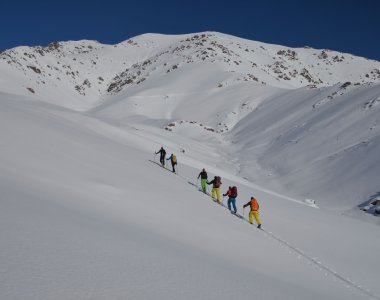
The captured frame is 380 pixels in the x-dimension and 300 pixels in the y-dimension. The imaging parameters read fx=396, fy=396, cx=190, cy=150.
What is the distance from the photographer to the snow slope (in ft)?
18.1

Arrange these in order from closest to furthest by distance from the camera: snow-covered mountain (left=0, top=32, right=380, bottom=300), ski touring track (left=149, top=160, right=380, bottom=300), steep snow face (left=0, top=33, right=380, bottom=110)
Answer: snow-covered mountain (left=0, top=32, right=380, bottom=300) < ski touring track (left=149, top=160, right=380, bottom=300) < steep snow face (left=0, top=33, right=380, bottom=110)

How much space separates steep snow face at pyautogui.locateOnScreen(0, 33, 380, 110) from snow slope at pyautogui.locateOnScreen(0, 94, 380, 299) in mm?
83781

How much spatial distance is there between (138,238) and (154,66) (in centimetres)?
13925

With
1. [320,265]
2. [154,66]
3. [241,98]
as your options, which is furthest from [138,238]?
[154,66]

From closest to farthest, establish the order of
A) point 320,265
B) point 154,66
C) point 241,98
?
point 320,265
point 241,98
point 154,66

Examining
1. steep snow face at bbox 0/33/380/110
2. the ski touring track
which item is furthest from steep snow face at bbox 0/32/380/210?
the ski touring track

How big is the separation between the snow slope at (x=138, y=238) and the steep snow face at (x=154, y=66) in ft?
275

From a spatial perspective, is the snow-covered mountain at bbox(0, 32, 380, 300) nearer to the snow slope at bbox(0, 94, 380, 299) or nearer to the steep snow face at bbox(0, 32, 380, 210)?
the snow slope at bbox(0, 94, 380, 299)

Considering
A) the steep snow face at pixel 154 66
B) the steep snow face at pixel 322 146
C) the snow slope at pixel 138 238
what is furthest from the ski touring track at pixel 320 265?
the steep snow face at pixel 154 66

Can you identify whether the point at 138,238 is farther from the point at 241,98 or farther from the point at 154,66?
the point at 154,66

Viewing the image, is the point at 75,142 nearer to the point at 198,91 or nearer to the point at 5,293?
the point at 5,293

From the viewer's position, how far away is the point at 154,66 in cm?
14350

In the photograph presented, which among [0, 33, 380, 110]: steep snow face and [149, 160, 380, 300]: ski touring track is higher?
[0, 33, 380, 110]: steep snow face

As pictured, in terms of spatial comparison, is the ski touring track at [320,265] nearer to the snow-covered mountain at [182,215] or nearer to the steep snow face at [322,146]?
the snow-covered mountain at [182,215]
